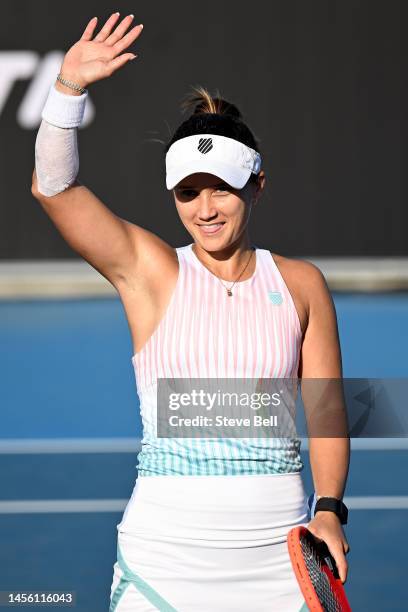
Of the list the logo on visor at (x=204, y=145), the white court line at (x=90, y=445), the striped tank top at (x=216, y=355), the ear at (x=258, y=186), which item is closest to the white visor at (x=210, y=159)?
the logo on visor at (x=204, y=145)

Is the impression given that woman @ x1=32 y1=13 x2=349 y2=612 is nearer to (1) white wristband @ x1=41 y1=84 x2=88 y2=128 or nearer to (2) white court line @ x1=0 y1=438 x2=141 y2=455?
(1) white wristband @ x1=41 y1=84 x2=88 y2=128

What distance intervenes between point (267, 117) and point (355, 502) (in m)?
9.20

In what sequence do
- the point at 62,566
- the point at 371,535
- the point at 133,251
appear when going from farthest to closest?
the point at 371,535
the point at 62,566
the point at 133,251

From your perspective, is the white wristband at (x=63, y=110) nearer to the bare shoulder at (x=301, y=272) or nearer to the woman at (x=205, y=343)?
the woman at (x=205, y=343)

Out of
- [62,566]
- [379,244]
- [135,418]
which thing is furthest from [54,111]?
[379,244]

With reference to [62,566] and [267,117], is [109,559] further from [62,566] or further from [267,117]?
[267,117]

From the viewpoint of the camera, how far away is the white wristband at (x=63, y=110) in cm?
276

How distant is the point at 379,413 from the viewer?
7582 millimetres

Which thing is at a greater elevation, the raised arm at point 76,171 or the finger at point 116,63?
the finger at point 116,63

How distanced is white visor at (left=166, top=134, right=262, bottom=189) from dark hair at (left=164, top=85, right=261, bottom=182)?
29 millimetres

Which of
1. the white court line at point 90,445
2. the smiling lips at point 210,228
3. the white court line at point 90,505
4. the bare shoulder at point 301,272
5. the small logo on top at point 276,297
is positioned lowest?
the white court line at point 90,445

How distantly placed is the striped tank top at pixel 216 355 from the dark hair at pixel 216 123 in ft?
1.18

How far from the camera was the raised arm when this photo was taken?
2.77m

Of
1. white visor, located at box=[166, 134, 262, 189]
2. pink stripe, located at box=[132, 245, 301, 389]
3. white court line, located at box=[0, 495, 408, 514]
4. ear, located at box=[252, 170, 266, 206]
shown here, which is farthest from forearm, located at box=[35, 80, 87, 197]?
white court line, located at box=[0, 495, 408, 514]
